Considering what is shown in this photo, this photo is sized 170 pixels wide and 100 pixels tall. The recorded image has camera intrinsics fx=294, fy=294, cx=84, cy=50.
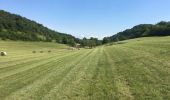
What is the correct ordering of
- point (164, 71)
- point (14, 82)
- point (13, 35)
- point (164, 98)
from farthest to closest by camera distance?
1. point (13, 35)
2. point (14, 82)
3. point (164, 71)
4. point (164, 98)

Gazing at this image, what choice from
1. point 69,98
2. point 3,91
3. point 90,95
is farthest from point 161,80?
point 3,91

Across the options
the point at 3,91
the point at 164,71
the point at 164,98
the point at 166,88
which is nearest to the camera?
the point at 164,98

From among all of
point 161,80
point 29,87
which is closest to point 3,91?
Result: point 29,87

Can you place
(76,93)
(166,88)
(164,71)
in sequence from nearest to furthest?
(166,88) → (76,93) → (164,71)

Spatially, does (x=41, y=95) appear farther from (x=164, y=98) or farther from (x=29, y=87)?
(x=164, y=98)

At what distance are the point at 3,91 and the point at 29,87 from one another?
135 centimetres

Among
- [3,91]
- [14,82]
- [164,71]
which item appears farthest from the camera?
[14,82]

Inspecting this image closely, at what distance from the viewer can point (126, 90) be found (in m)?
12.6

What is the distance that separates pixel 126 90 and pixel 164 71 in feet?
13.7

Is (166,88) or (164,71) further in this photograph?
(164,71)

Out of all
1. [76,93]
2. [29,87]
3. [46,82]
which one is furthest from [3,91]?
[76,93]

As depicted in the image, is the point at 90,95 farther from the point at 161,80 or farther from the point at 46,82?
the point at 46,82

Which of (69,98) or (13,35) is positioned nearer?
(69,98)

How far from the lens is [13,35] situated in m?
169
